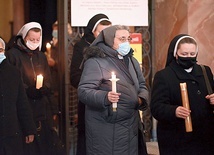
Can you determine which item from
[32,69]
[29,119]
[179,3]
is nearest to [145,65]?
[179,3]

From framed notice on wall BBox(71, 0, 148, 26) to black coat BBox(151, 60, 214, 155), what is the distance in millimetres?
2371

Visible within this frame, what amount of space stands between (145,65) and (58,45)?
123 centimetres

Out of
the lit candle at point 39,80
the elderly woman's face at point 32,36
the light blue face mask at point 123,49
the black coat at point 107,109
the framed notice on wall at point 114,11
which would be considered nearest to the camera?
the black coat at point 107,109

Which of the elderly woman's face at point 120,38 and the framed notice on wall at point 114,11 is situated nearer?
the elderly woman's face at point 120,38

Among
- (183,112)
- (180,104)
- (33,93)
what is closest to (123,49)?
(180,104)

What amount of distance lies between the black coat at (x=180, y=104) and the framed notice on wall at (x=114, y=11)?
2371 millimetres

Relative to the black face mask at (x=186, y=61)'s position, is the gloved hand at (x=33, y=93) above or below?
below

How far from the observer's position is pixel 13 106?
20.6ft

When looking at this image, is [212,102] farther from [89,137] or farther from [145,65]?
[145,65]

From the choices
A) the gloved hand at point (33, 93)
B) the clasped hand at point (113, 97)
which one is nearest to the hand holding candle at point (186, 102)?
the clasped hand at point (113, 97)

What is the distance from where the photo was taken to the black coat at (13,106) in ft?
20.3

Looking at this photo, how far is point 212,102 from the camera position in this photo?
5.81 metres

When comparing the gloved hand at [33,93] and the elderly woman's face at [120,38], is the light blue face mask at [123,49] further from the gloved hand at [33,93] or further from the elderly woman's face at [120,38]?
the gloved hand at [33,93]

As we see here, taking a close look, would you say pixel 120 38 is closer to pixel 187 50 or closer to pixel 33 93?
pixel 187 50
